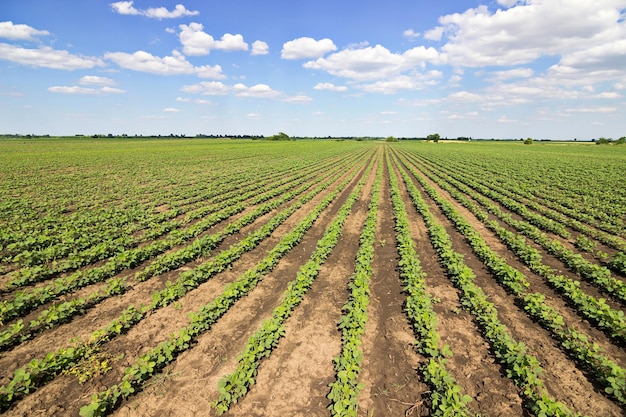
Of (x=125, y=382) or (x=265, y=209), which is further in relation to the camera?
(x=265, y=209)

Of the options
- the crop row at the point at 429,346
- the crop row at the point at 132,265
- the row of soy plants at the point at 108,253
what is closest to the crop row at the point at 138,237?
the row of soy plants at the point at 108,253

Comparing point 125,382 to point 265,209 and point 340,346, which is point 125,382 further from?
point 265,209

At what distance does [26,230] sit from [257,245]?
10233mm

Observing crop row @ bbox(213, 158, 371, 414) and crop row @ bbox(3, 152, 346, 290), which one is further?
crop row @ bbox(3, 152, 346, 290)

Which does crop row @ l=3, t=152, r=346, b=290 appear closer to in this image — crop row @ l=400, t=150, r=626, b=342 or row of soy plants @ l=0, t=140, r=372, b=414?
row of soy plants @ l=0, t=140, r=372, b=414

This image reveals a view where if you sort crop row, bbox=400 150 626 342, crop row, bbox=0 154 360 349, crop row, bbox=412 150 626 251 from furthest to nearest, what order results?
crop row, bbox=412 150 626 251
crop row, bbox=400 150 626 342
crop row, bbox=0 154 360 349

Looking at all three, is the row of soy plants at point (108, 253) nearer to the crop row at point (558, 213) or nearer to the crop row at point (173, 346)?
the crop row at point (173, 346)

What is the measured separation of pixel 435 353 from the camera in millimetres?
5746

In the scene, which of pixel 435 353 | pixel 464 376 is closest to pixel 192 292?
pixel 435 353

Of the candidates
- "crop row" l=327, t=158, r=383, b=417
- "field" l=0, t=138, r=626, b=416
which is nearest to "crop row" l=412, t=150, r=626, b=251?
"field" l=0, t=138, r=626, b=416

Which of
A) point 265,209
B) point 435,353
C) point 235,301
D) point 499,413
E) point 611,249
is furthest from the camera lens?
point 265,209

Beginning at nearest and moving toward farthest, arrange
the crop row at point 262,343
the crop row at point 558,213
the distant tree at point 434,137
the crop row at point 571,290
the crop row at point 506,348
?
the crop row at point 506,348, the crop row at point 262,343, the crop row at point 571,290, the crop row at point 558,213, the distant tree at point 434,137

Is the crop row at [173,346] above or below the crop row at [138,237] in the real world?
below

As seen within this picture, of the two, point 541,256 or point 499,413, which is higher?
point 541,256
